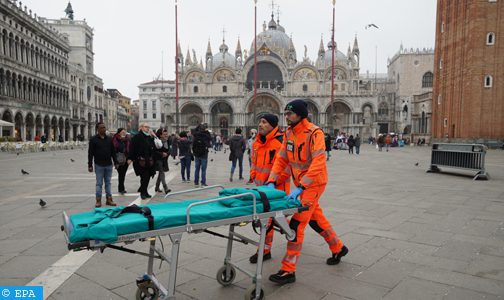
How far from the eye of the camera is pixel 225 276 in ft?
12.3

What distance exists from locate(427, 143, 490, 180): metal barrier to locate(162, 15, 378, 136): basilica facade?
44055mm

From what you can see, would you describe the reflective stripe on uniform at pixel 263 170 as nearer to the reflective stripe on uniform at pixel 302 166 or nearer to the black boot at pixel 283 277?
the reflective stripe on uniform at pixel 302 166

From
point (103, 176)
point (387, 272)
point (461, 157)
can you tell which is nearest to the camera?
point (387, 272)

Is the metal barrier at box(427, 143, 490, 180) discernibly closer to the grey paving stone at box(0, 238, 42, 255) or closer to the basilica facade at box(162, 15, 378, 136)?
the grey paving stone at box(0, 238, 42, 255)

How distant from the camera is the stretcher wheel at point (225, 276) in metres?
3.72

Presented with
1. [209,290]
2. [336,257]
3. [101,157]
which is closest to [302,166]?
[336,257]

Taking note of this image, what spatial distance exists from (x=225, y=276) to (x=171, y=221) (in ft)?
4.13

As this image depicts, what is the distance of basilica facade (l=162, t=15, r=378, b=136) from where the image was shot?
58625mm

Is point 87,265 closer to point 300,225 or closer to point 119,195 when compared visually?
point 300,225

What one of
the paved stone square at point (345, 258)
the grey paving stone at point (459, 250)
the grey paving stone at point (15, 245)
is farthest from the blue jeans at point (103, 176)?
the grey paving stone at point (459, 250)

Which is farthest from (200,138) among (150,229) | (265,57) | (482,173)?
(265,57)

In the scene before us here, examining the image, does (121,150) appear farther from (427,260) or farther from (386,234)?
(427,260)

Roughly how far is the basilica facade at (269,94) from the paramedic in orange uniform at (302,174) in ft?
176

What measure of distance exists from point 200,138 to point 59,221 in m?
4.77
